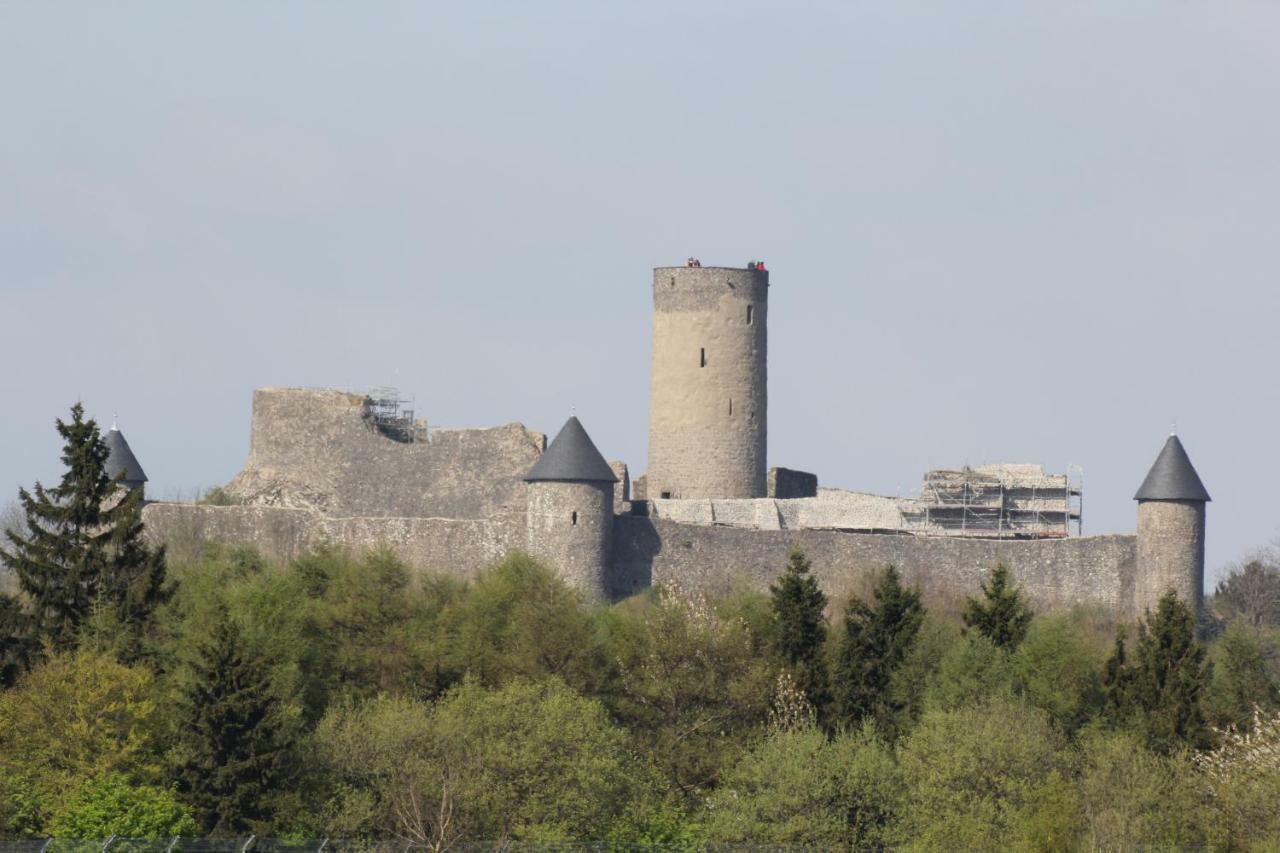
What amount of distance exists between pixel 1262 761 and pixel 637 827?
868 centimetres

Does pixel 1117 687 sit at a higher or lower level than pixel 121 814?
higher

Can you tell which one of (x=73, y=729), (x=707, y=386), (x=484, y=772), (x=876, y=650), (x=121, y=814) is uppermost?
(x=707, y=386)

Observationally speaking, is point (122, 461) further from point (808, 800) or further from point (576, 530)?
point (808, 800)

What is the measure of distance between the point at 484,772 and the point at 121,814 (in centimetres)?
481

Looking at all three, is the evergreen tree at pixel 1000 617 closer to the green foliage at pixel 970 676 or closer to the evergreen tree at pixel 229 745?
the green foliage at pixel 970 676

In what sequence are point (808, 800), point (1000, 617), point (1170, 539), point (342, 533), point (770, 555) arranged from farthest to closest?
point (342, 533) → point (770, 555) → point (1170, 539) → point (1000, 617) → point (808, 800)

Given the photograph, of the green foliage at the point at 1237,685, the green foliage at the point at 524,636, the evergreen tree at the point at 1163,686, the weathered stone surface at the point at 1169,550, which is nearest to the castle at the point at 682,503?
the weathered stone surface at the point at 1169,550

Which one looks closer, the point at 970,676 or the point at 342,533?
the point at 970,676

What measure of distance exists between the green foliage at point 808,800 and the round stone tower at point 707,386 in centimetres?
1538

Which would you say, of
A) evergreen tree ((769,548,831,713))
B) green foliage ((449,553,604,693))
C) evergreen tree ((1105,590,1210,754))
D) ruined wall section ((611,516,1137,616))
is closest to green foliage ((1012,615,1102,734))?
evergreen tree ((1105,590,1210,754))

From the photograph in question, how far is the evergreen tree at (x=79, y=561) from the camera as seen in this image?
48.4 meters

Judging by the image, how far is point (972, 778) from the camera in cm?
4425

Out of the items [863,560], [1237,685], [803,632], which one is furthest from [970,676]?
[863,560]

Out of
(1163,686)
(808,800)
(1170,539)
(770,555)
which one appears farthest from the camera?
(770,555)
